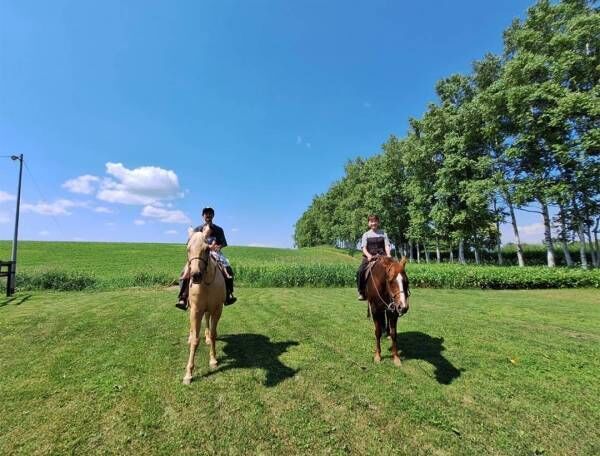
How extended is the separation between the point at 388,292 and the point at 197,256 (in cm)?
358

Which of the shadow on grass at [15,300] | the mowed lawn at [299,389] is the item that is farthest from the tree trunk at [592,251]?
the shadow on grass at [15,300]

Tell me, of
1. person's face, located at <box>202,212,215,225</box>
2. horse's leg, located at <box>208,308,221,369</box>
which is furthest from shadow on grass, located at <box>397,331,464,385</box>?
person's face, located at <box>202,212,215,225</box>

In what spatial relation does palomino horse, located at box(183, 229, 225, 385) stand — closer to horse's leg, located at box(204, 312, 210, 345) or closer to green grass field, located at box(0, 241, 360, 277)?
horse's leg, located at box(204, 312, 210, 345)

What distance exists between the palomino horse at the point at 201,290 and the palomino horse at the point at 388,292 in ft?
10.3

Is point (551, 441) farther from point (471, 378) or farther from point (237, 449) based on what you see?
point (237, 449)

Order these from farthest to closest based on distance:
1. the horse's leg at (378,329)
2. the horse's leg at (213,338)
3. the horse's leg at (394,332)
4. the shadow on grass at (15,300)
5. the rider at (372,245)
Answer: the shadow on grass at (15,300), the rider at (372,245), the horse's leg at (378,329), the horse's leg at (394,332), the horse's leg at (213,338)

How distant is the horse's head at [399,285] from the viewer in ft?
15.8

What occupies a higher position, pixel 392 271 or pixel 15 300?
pixel 392 271

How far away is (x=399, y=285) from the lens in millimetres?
4961

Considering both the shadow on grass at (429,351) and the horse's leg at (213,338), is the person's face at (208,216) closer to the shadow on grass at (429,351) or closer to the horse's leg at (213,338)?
the horse's leg at (213,338)

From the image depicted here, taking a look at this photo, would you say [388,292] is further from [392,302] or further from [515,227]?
[515,227]

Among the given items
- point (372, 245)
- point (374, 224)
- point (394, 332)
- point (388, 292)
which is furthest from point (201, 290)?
point (374, 224)

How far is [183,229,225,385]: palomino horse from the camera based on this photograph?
15.5ft

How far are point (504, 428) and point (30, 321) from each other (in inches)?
467
